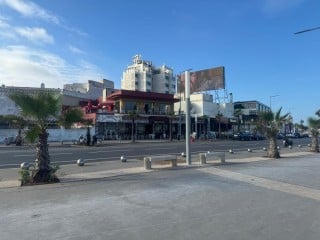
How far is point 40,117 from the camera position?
13.4m

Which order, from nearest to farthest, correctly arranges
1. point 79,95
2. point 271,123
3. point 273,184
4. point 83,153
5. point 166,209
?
1. point 166,209
2. point 273,184
3. point 271,123
4. point 83,153
5. point 79,95

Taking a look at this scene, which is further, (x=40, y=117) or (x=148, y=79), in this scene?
(x=148, y=79)

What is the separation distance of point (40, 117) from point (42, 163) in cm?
150

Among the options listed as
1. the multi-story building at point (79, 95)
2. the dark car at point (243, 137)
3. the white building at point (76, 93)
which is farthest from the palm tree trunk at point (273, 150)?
the dark car at point (243, 137)

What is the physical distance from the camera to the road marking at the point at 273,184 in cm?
1098

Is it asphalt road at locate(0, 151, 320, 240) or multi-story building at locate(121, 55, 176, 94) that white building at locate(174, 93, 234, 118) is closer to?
multi-story building at locate(121, 55, 176, 94)

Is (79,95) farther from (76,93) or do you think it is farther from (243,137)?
(243,137)

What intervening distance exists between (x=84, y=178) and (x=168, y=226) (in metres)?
7.35

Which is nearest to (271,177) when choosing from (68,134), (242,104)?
(68,134)

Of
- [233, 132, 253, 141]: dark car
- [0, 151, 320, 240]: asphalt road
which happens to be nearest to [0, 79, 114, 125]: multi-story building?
[233, 132, 253, 141]: dark car

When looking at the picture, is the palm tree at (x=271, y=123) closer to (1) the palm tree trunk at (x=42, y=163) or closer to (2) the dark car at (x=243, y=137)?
(1) the palm tree trunk at (x=42, y=163)

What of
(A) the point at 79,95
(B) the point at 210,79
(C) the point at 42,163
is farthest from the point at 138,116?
(C) the point at 42,163

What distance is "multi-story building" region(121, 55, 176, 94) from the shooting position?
466 ft

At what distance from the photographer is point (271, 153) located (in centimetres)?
2425
